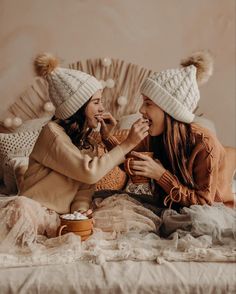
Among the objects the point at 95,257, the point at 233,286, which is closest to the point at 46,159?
the point at 95,257

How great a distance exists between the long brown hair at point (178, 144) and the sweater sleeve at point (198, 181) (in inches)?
1.1

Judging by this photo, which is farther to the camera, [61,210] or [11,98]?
[11,98]

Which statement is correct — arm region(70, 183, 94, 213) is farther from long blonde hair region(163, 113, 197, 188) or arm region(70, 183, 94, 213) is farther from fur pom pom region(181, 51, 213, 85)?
fur pom pom region(181, 51, 213, 85)

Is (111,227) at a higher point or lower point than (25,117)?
lower

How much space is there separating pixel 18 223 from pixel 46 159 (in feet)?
0.90

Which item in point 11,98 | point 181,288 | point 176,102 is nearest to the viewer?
point 181,288

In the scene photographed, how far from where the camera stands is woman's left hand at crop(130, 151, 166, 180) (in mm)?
1528

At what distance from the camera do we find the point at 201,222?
4.58ft

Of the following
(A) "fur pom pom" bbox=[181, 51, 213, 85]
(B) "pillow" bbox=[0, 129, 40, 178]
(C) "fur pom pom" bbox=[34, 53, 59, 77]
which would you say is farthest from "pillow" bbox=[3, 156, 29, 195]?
(A) "fur pom pom" bbox=[181, 51, 213, 85]

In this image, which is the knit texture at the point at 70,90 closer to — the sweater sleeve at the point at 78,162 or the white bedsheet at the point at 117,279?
the sweater sleeve at the point at 78,162

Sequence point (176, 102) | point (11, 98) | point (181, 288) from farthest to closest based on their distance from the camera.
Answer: point (11, 98) < point (176, 102) < point (181, 288)

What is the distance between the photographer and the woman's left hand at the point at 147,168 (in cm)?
153

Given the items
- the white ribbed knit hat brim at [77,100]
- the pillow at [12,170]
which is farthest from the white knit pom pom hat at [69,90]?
the pillow at [12,170]

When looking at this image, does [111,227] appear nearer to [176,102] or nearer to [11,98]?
[176,102]
